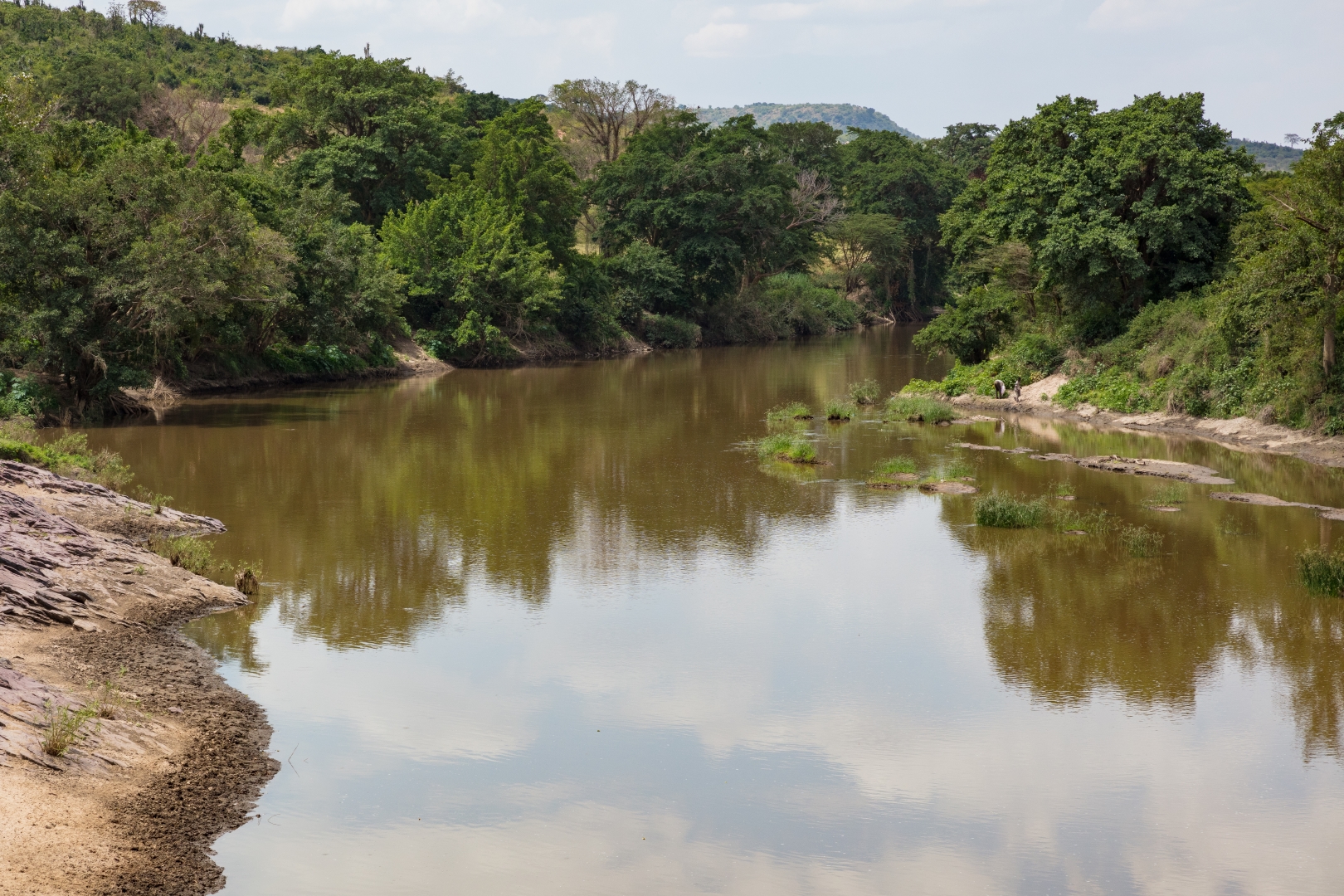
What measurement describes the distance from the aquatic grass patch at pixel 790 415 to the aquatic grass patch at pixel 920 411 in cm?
221

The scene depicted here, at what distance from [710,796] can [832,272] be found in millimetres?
77773

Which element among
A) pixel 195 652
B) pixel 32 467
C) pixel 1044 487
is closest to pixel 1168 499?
pixel 1044 487

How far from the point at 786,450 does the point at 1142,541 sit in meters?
9.66

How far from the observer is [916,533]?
18.8 meters

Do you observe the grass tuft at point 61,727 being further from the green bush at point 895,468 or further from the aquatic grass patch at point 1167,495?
the aquatic grass patch at point 1167,495

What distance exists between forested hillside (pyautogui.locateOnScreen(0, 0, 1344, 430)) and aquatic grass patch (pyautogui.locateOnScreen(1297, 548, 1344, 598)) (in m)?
10.3

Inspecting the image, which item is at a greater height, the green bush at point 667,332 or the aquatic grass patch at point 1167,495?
the green bush at point 667,332

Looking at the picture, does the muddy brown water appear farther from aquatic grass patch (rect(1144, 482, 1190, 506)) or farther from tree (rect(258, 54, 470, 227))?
tree (rect(258, 54, 470, 227))

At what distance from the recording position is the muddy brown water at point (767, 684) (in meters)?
8.27

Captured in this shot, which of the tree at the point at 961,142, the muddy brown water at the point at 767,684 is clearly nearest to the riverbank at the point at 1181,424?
the muddy brown water at the point at 767,684

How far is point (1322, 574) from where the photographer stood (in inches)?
587

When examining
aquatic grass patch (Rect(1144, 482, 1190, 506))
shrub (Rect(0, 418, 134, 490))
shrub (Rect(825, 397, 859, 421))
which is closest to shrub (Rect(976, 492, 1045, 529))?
aquatic grass patch (Rect(1144, 482, 1190, 506))

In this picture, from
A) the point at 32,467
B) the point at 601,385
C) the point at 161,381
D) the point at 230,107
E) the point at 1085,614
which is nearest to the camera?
the point at 1085,614

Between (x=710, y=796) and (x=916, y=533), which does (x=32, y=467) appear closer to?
(x=710, y=796)
